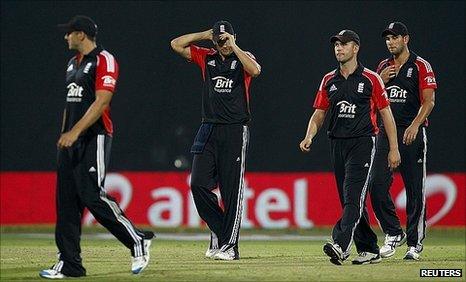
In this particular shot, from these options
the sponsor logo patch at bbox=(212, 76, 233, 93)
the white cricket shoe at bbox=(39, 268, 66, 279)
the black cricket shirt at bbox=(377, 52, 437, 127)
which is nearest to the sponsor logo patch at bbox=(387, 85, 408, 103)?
the black cricket shirt at bbox=(377, 52, 437, 127)

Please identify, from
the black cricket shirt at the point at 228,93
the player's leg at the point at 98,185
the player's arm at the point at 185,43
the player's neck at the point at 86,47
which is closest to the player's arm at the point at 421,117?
the black cricket shirt at the point at 228,93

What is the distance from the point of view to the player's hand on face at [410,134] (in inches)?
414

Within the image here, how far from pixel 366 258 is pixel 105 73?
2861 millimetres

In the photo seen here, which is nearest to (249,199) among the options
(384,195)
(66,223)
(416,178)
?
(384,195)

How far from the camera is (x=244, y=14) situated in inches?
653

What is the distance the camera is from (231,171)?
34.4ft

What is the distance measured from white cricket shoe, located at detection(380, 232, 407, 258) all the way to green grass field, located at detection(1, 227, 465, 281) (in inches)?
3.1

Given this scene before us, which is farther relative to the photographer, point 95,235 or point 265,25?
point 265,25

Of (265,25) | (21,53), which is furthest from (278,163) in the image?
(21,53)

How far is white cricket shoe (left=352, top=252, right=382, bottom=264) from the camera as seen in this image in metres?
9.71

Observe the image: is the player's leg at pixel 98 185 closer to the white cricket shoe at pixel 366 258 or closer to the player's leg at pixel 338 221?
the player's leg at pixel 338 221

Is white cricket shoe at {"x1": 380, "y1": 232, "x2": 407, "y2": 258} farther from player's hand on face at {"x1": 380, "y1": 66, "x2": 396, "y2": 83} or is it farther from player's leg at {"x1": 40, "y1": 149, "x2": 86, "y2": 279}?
player's leg at {"x1": 40, "y1": 149, "x2": 86, "y2": 279}

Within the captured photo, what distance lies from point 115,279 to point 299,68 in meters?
8.60

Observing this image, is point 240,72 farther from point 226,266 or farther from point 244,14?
point 244,14
